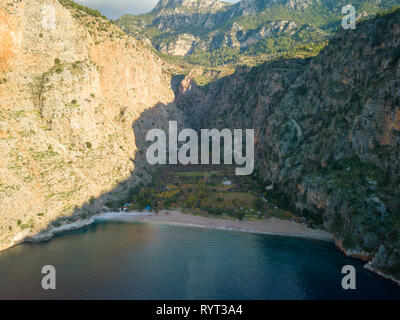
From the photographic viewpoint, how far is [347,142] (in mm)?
77812

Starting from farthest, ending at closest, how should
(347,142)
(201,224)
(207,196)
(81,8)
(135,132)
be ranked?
(81,8)
(135,132)
(207,196)
(201,224)
(347,142)

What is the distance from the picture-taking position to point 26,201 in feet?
238

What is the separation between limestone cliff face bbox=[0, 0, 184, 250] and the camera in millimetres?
74812

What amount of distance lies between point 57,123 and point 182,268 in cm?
5903

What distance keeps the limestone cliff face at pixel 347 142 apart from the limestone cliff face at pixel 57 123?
5468 centimetres

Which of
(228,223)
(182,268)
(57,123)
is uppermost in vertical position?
(57,123)

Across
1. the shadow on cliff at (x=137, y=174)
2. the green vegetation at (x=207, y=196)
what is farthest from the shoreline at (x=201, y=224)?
the green vegetation at (x=207, y=196)

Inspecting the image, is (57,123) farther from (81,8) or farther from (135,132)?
(81,8)

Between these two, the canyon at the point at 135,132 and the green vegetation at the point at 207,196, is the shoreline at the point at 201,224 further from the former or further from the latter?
the green vegetation at the point at 207,196

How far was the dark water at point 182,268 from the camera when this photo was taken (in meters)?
50.0

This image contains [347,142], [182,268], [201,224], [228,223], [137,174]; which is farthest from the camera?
[137,174]

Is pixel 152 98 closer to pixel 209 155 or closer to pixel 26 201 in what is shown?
pixel 209 155

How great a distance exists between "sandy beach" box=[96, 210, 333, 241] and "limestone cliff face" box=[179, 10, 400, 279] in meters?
4.83

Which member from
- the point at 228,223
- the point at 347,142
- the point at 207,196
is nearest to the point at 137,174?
the point at 207,196
